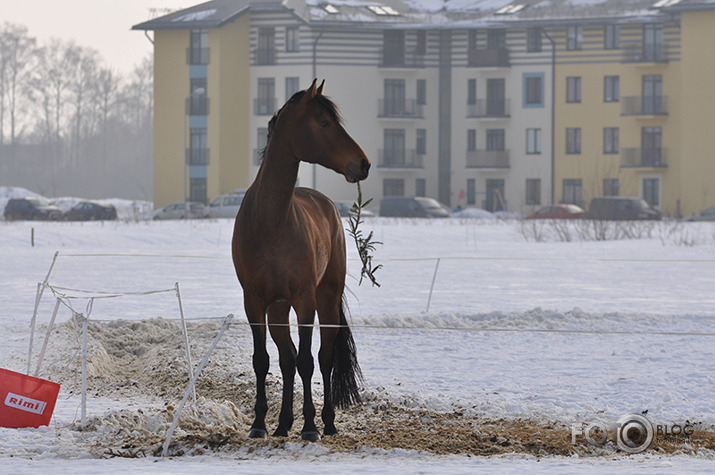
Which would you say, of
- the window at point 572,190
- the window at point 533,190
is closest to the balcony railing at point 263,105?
the window at point 533,190

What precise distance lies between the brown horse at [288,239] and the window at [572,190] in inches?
2359

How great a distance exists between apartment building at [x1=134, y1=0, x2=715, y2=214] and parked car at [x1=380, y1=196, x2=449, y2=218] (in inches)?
297

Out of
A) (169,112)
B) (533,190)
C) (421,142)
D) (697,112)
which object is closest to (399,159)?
(421,142)

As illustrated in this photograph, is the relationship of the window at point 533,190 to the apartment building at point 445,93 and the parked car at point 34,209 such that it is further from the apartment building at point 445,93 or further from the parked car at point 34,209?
the parked car at point 34,209

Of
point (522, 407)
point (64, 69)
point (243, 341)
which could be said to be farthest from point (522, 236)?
point (64, 69)

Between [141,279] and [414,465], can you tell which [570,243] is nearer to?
[141,279]

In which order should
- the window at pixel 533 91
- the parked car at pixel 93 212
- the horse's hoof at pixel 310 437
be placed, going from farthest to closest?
the window at pixel 533 91 → the parked car at pixel 93 212 → the horse's hoof at pixel 310 437

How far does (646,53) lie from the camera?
66000 mm

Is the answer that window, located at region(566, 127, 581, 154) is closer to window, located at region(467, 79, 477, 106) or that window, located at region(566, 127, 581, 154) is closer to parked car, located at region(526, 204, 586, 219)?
window, located at region(467, 79, 477, 106)

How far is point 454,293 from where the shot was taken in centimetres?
2075

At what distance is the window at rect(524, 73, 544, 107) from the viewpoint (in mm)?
68438

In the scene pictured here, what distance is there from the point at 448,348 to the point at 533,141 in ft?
185

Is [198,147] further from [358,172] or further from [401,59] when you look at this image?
[358,172]

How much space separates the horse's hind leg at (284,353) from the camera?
8.24m
